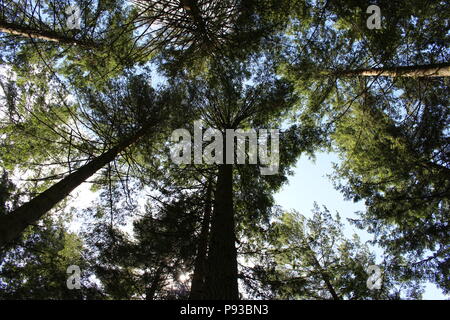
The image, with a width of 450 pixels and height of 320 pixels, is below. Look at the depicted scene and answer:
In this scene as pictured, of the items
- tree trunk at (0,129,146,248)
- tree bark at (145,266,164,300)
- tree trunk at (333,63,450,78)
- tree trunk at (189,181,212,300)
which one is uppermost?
tree trunk at (333,63,450,78)

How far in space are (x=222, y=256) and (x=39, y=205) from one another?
3.29m

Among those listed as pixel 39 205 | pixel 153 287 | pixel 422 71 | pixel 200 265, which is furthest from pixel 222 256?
pixel 422 71

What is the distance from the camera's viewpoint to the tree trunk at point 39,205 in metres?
3.64

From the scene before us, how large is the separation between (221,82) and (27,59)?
18.0ft

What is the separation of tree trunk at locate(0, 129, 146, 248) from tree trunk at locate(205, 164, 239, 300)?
9.62ft

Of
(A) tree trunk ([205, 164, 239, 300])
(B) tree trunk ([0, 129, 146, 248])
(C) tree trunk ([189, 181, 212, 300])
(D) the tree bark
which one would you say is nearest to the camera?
(B) tree trunk ([0, 129, 146, 248])

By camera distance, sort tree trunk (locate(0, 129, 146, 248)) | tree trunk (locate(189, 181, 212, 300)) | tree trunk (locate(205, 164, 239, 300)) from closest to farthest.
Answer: tree trunk (locate(0, 129, 146, 248)), tree trunk (locate(205, 164, 239, 300)), tree trunk (locate(189, 181, 212, 300))

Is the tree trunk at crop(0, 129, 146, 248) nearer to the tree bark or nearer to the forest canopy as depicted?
the forest canopy

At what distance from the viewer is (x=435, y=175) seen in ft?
21.1

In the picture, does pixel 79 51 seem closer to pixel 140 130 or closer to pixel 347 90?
pixel 140 130

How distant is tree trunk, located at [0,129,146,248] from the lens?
364cm

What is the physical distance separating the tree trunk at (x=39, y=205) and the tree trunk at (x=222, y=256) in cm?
293

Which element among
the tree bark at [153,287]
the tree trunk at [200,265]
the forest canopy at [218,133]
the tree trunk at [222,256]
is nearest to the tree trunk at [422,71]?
the forest canopy at [218,133]

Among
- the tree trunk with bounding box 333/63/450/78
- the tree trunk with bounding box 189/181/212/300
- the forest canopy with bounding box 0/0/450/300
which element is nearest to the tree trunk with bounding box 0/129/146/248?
the forest canopy with bounding box 0/0/450/300
